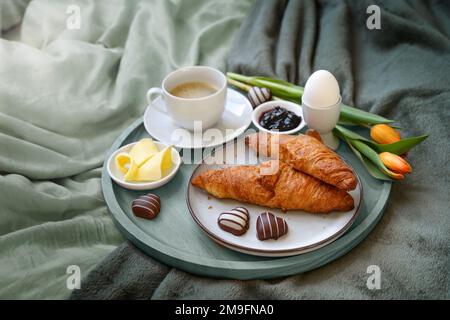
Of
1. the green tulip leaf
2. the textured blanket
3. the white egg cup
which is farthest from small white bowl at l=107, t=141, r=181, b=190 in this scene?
the green tulip leaf

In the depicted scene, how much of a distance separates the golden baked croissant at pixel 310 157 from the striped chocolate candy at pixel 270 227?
16 centimetres

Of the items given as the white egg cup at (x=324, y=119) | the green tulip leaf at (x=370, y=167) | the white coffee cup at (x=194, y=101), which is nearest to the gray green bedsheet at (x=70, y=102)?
the white coffee cup at (x=194, y=101)

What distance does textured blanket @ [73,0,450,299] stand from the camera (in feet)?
3.43

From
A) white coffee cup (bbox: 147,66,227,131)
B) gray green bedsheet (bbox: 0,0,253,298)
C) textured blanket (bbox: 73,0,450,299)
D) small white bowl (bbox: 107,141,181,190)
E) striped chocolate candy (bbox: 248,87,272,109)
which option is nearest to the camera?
textured blanket (bbox: 73,0,450,299)

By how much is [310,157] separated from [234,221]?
0.25 metres

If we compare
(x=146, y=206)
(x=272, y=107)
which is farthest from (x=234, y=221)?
(x=272, y=107)

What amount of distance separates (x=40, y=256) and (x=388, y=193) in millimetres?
897

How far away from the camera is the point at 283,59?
65.6 inches

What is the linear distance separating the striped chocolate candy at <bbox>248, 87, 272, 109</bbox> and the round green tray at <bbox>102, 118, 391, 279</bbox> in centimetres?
36

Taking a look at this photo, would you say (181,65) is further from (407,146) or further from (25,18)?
(407,146)

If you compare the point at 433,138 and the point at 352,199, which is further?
the point at 433,138

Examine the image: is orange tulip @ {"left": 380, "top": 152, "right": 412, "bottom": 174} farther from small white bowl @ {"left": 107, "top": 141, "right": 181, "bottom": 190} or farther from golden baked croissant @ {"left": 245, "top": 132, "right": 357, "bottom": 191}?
small white bowl @ {"left": 107, "top": 141, "right": 181, "bottom": 190}

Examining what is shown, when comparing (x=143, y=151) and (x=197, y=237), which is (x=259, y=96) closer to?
(x=143, y=151)
